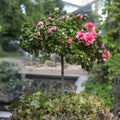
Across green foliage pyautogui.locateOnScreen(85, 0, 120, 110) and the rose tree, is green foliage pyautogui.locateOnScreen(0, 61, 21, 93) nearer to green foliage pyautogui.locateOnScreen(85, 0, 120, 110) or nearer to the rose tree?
green foliage pyautogui.locateOnScreen(85, 0, 120, 110)

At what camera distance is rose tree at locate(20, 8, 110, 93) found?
2914mm

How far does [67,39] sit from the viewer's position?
291cm

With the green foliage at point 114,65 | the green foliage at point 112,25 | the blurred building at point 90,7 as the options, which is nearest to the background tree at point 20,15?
the blurred building at point 90,7

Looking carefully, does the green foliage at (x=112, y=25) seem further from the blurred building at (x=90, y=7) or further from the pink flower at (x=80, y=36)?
the pink flower at (x=80, y=36)

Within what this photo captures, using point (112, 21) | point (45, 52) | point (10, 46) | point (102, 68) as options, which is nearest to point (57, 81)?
point (102, 68)

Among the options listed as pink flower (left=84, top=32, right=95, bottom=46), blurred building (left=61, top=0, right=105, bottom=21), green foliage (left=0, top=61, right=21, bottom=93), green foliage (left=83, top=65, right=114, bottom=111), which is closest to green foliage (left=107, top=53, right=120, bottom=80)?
green foliage (left=83, top=65, right=114, bottom=111)

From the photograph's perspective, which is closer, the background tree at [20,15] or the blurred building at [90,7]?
the blurred building at [90,7]

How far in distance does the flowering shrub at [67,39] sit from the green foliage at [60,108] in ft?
1.18

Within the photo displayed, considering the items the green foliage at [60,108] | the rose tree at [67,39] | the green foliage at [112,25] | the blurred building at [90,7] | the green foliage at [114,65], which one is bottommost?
the green foliage at [60,108]

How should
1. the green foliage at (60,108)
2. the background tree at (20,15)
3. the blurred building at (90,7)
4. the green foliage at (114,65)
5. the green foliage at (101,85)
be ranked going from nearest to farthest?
the green foliage at (60,108)
the green foliage at (101,85)
the green foliage at (114,65)
the blurred building at (90,7)
the background tree at (20,15)

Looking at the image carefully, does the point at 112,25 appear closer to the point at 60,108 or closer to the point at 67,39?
the point at 67,39

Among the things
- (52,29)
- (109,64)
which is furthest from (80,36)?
(109,64)

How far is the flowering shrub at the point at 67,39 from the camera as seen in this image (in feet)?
9.56

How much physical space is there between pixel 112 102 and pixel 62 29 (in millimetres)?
2225
